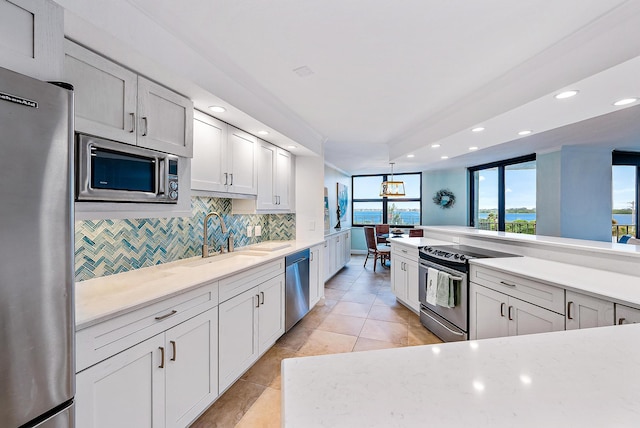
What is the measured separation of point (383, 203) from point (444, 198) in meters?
1.65

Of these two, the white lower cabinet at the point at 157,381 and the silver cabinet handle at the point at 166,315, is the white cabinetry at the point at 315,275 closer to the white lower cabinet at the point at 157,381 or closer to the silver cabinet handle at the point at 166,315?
the white lower cabinet at the point at 157,381

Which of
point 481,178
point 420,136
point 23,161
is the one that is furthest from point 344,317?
point 481,178

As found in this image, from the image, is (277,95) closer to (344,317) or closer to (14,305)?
(14,305)

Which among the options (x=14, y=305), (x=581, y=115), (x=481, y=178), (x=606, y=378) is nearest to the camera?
(x=606, y=378)

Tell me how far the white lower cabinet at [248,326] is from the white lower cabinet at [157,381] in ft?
0.37

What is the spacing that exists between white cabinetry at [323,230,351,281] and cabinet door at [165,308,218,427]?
2.97 meters

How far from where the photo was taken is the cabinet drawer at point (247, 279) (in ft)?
6.70

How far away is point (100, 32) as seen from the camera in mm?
1305

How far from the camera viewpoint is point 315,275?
3869 millimetres

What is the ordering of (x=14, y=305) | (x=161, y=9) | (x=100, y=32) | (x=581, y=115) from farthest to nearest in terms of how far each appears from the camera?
(x=581, y=115) < (x=161, y=9) < (x=100, y=32) < (x=14, y=305)

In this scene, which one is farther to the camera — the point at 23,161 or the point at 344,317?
the point at 344,317

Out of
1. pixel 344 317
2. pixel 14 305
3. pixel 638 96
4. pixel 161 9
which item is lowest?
pixel 344 317

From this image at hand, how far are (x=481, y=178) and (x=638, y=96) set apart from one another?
516 cm

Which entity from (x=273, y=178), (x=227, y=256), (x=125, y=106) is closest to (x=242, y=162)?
(x=273, y=178)
